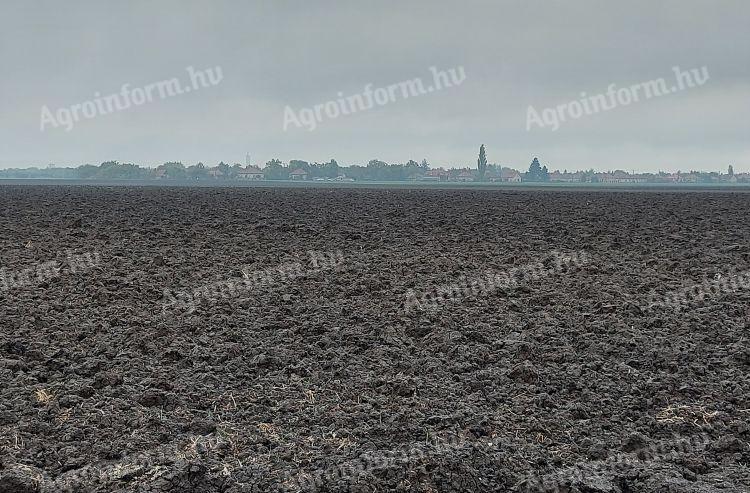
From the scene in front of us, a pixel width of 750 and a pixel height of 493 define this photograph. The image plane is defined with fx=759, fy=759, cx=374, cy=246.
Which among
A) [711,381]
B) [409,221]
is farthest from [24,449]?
[409,221]

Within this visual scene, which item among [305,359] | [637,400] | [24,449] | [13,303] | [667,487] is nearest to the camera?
[667,487]

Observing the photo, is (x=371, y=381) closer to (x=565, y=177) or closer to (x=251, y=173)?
(x=251, y=173)

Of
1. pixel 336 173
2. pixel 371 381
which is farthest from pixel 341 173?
pixel 371 381

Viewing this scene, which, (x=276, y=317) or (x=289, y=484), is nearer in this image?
(x=289, y=484)

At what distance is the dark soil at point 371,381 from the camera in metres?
5.43

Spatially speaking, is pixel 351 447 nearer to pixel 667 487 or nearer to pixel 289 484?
pixel 289 484

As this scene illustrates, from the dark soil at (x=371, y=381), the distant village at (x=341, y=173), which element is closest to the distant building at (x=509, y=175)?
the distant village at (x=341, y=173)

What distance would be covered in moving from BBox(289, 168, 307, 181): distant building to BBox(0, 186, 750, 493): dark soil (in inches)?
5897

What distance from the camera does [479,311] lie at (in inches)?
410

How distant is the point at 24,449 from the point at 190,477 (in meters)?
1.49

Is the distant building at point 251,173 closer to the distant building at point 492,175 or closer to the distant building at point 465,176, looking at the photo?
the distant building at point 465,176

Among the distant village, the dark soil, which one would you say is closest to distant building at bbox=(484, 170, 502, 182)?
the distant village

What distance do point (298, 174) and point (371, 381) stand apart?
159208mm

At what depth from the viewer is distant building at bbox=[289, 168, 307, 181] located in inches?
6452
